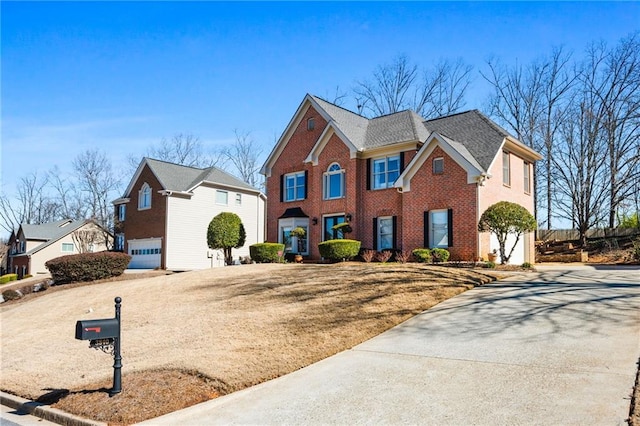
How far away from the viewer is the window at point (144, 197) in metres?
35.4

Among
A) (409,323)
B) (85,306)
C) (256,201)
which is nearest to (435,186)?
(409,323)

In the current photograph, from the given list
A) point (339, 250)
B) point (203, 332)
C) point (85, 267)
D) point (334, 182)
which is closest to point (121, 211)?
point (85, 267)

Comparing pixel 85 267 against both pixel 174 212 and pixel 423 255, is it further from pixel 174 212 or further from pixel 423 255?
pixel 423 255

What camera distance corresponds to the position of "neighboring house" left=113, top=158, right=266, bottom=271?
33.7 metres

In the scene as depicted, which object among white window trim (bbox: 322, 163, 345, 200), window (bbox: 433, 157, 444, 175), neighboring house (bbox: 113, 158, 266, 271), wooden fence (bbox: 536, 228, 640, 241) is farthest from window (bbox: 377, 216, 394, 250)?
wooden fence (bbox: 536, 228, 640, 241)

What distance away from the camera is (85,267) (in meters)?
22.2

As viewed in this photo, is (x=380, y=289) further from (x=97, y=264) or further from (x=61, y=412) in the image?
(x=97, y=264)

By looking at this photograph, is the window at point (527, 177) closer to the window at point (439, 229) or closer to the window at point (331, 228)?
the window at point (439, 229)

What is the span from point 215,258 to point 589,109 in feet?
89.4

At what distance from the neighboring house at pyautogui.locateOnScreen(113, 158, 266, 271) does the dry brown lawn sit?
1675 centimetres

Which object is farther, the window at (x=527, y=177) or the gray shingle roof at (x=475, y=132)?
the window at (x=527, y=177)

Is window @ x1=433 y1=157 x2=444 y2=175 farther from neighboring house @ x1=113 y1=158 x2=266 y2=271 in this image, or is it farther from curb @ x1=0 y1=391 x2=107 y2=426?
neighboring house @ x1=113 y1=158 x2=266 y2=271

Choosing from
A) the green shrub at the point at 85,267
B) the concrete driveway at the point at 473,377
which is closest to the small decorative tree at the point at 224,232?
the green shrub at the point at 85,267

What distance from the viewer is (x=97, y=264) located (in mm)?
22625
